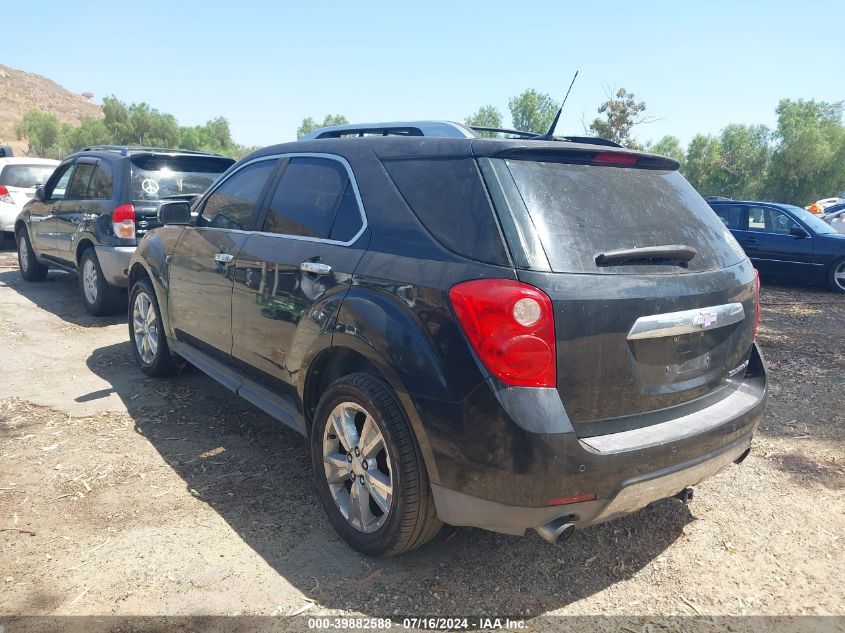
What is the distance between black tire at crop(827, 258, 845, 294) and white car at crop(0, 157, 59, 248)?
14.6 metres

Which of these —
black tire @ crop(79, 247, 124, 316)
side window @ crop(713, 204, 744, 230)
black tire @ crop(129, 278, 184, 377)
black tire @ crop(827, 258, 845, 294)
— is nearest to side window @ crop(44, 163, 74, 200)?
black tire @ crop(79, 247, 124, 316)

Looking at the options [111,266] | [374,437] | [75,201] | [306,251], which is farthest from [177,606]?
[75,201]

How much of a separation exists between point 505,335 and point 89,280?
21.4 feet

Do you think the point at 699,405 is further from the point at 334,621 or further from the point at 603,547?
the point at 334,621

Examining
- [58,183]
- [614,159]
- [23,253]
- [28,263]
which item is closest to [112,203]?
[58,183]

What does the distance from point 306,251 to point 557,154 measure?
1.31 meters

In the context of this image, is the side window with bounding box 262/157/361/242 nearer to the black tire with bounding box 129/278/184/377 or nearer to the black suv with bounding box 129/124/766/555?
the black suv with bounding box 129/124/766/555

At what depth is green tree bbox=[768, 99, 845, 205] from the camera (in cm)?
4638

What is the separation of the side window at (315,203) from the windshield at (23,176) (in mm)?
11169

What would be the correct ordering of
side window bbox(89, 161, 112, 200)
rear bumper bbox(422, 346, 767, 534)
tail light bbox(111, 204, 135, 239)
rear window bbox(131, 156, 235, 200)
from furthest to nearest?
side window bbox(89, 161, 112, 200)
rear window bbox(131, 156, 235, 200)
tail light bbox(111, 204, 135, 239)
rear bumper bbox(422, 346, 767, 534)

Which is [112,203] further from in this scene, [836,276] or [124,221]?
[836,276]

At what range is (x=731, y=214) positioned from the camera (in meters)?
11.5

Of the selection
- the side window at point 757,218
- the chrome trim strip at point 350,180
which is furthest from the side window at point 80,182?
the side window at point 757,218

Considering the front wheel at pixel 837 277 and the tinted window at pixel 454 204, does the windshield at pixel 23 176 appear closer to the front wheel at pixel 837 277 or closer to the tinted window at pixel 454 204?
the tinted window at pixel 454 204
